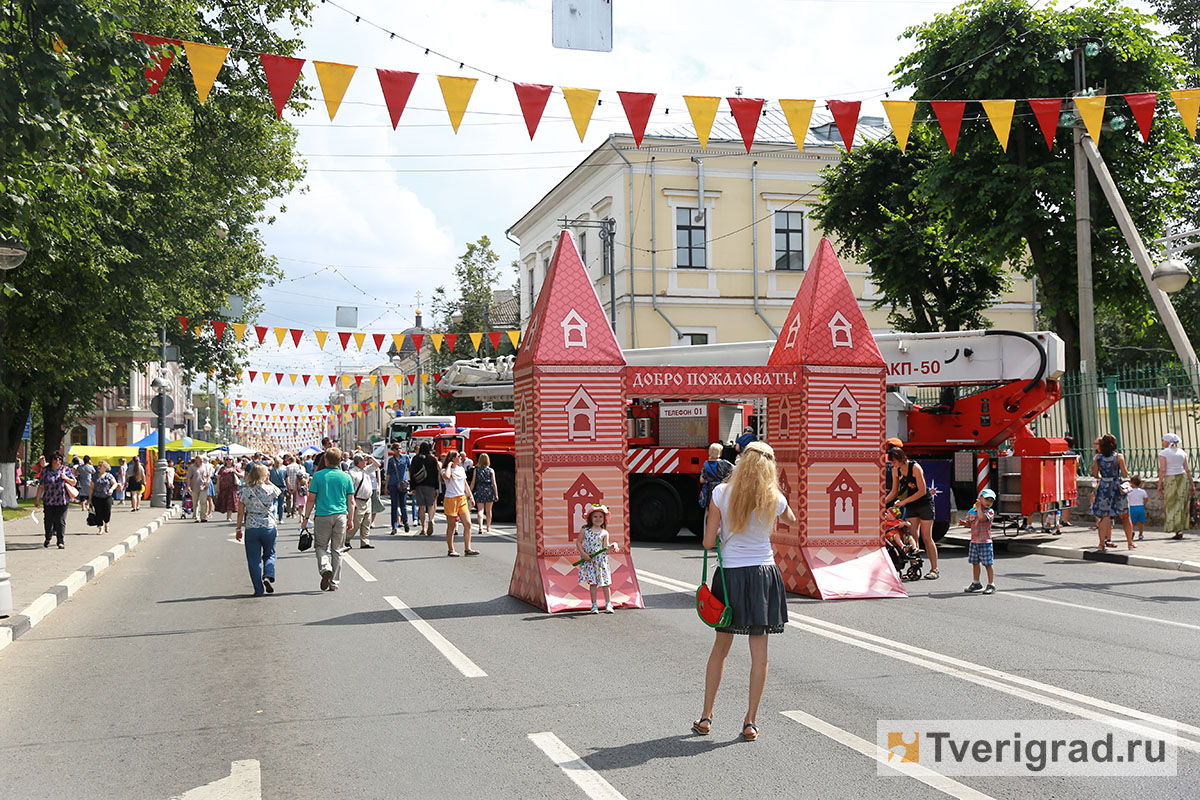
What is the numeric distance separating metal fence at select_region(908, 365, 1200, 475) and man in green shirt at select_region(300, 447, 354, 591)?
461 inches

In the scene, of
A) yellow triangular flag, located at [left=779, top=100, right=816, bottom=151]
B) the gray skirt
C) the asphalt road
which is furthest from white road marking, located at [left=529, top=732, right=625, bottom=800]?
yellow triangular flag, located at [left=779, top=100, right=816, bottom=151]

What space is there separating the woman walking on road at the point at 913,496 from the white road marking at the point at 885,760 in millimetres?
7826

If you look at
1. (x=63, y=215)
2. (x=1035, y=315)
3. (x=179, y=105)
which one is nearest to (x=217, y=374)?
(x=179, y=105)

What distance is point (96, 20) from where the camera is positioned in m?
10.4

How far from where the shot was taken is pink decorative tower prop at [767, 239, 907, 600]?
1252 centimetres

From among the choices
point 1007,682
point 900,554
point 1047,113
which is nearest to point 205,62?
point 1007,682

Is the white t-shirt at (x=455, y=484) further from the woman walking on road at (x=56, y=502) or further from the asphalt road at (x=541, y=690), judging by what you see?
the woman walking on road at (x=56, y=502)

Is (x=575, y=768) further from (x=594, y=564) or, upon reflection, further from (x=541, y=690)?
(x=594, y=564)

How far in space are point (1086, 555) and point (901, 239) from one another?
1632 cm

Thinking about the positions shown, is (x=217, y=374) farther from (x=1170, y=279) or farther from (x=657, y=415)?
(x=1170, y=279)

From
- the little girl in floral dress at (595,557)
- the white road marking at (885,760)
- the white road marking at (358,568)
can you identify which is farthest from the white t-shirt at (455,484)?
the white road marking at (885,760)

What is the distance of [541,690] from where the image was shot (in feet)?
25.0

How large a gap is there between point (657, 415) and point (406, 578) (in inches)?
308

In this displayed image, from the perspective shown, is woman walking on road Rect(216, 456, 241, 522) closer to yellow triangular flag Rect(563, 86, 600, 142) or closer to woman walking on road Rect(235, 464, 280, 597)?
woman walking on road Rect(235, 464, 280, 597)
